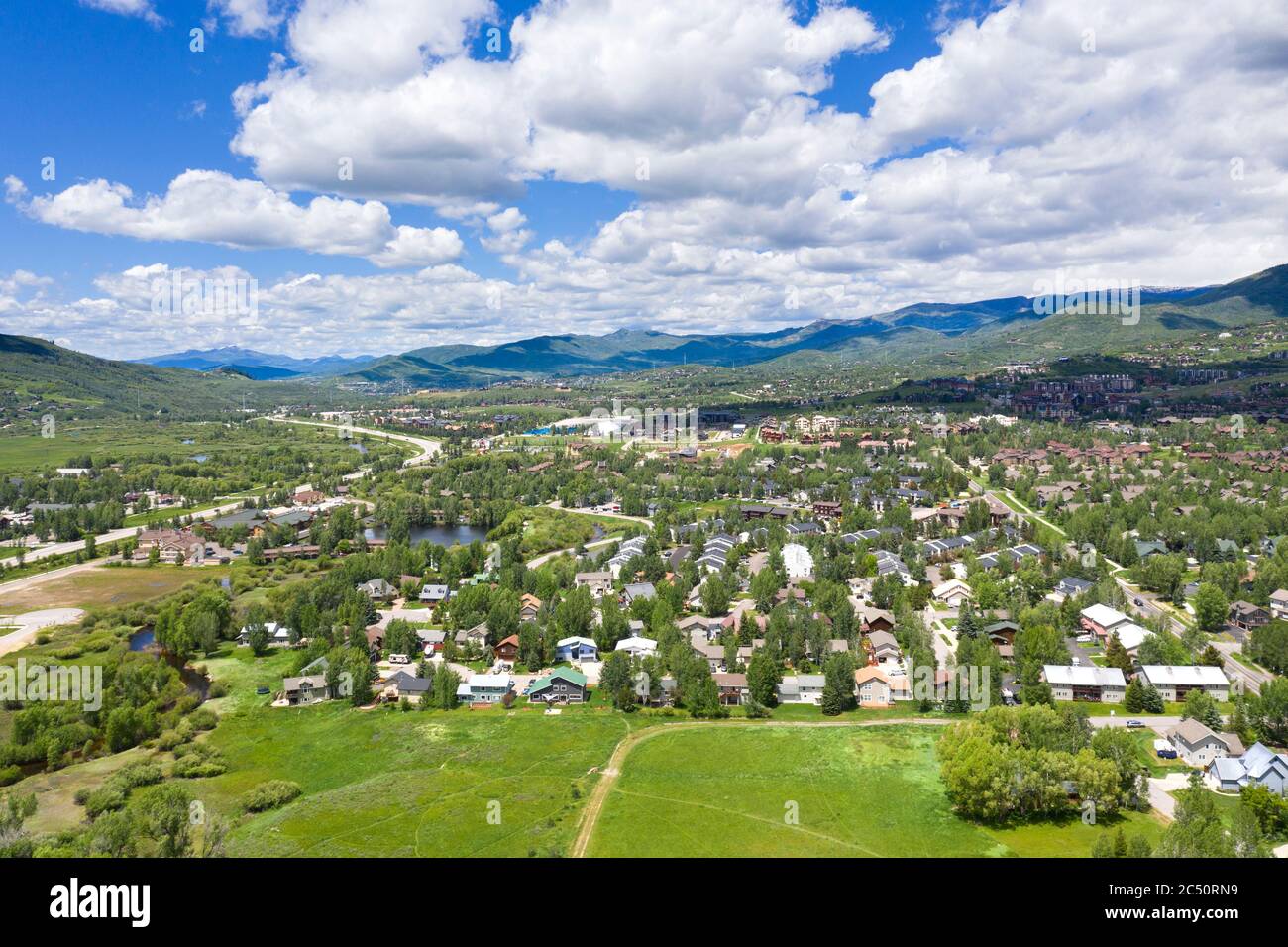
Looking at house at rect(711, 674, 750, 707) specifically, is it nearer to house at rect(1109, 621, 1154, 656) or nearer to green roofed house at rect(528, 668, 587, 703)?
green roofed house at rect(528, 668, 587, 703)

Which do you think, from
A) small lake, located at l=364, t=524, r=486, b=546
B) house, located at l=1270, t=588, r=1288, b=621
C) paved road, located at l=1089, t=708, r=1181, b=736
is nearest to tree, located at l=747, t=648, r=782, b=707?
paved road, located at l=1089, t=708, r=1181, b=736

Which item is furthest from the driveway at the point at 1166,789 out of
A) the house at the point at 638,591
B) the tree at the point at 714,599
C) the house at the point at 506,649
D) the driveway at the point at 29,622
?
the driveway at the point at 29,622

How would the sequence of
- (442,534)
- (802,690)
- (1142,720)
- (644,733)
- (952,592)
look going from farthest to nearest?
(442,534)
(952,592)
(802,690)
(644,733)
(1142,720)

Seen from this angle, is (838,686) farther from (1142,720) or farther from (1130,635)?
(1130,635)

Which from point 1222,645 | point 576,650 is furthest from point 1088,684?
point 576,650
